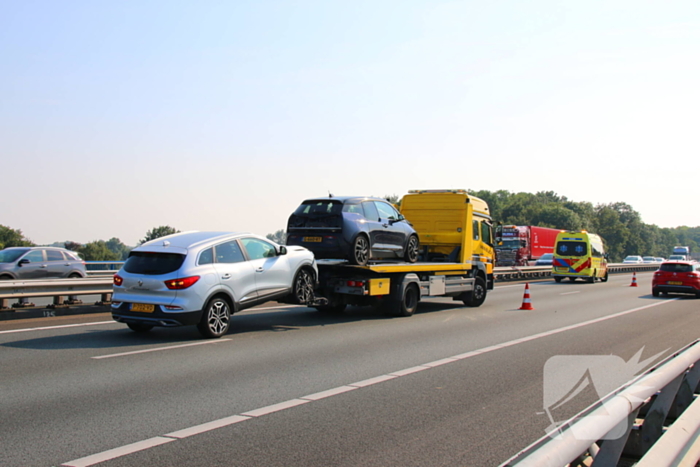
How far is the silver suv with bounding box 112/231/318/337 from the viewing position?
10.8m

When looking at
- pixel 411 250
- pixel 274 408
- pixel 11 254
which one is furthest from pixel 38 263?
pixel 274 408

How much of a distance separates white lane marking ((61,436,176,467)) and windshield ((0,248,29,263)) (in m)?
18.0

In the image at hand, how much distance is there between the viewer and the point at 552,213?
508ft

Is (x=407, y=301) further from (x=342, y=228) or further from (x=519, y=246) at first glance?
(x=519, y=246)

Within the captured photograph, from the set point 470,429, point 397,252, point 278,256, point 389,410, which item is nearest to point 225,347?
point 278,256

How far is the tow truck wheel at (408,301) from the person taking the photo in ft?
50.5

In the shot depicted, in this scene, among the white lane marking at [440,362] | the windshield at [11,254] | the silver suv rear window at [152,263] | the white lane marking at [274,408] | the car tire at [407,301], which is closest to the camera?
the white lane marking at [274,408]

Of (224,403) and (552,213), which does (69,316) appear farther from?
(552,213)

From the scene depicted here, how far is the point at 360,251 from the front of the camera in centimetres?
1455

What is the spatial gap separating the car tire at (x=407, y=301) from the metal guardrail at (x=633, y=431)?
1021 cm

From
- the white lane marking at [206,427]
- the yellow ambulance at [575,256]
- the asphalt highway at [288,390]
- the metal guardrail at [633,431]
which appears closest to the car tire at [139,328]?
the asphalt highway at [288,390]

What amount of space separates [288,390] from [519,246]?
159 ft

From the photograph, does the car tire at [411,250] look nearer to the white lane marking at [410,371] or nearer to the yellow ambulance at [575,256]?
the white lane marking at [410,371]

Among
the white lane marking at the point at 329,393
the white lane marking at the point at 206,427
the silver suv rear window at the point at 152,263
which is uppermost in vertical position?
the silver suv rear window at the point at 152,263
